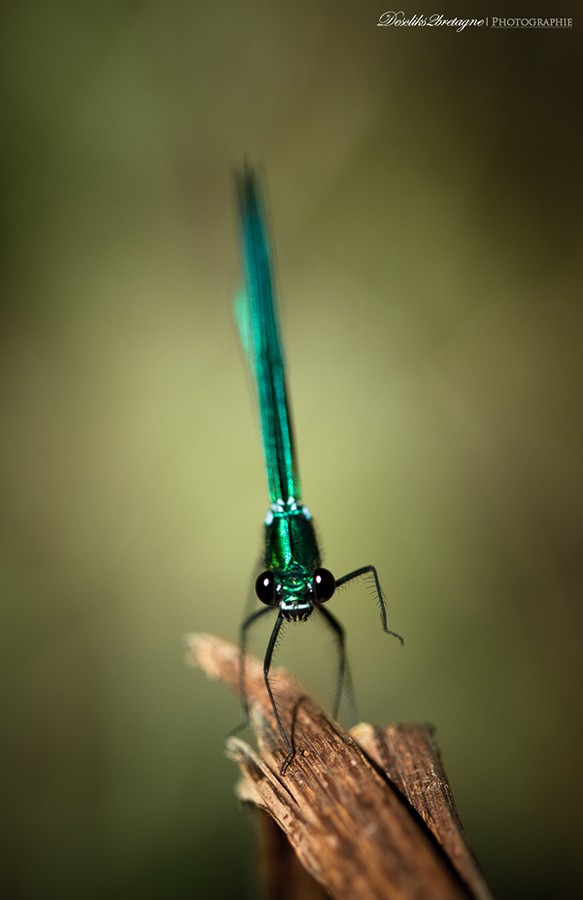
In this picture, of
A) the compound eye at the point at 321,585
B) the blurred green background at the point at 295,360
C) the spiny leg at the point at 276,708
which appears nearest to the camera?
the spiny leg at the point at 276,708

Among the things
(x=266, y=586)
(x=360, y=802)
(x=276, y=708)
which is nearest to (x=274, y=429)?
(x=266, y=586)

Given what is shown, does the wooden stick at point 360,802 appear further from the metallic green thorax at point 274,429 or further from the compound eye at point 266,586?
the metallic green thorax at point 274,429

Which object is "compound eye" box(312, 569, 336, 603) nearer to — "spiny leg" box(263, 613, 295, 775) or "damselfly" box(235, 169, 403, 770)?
"damselfly" box(235, 169, 403, 770)

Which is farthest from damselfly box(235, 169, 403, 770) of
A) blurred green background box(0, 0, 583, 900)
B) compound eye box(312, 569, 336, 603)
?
blurred green background box(0, 0, 583, 900)

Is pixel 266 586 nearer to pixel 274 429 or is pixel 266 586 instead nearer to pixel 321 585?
pixel 321 585

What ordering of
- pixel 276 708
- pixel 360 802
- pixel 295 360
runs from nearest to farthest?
1. pixel 360 802
2. pixel 276 708
3. pixel 295 360

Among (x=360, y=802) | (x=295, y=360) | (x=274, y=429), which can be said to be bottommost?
(x=360, y=802)

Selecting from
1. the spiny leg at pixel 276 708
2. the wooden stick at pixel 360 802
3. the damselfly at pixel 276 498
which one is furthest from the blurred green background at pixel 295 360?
the wooden stick at pixel 360 802
